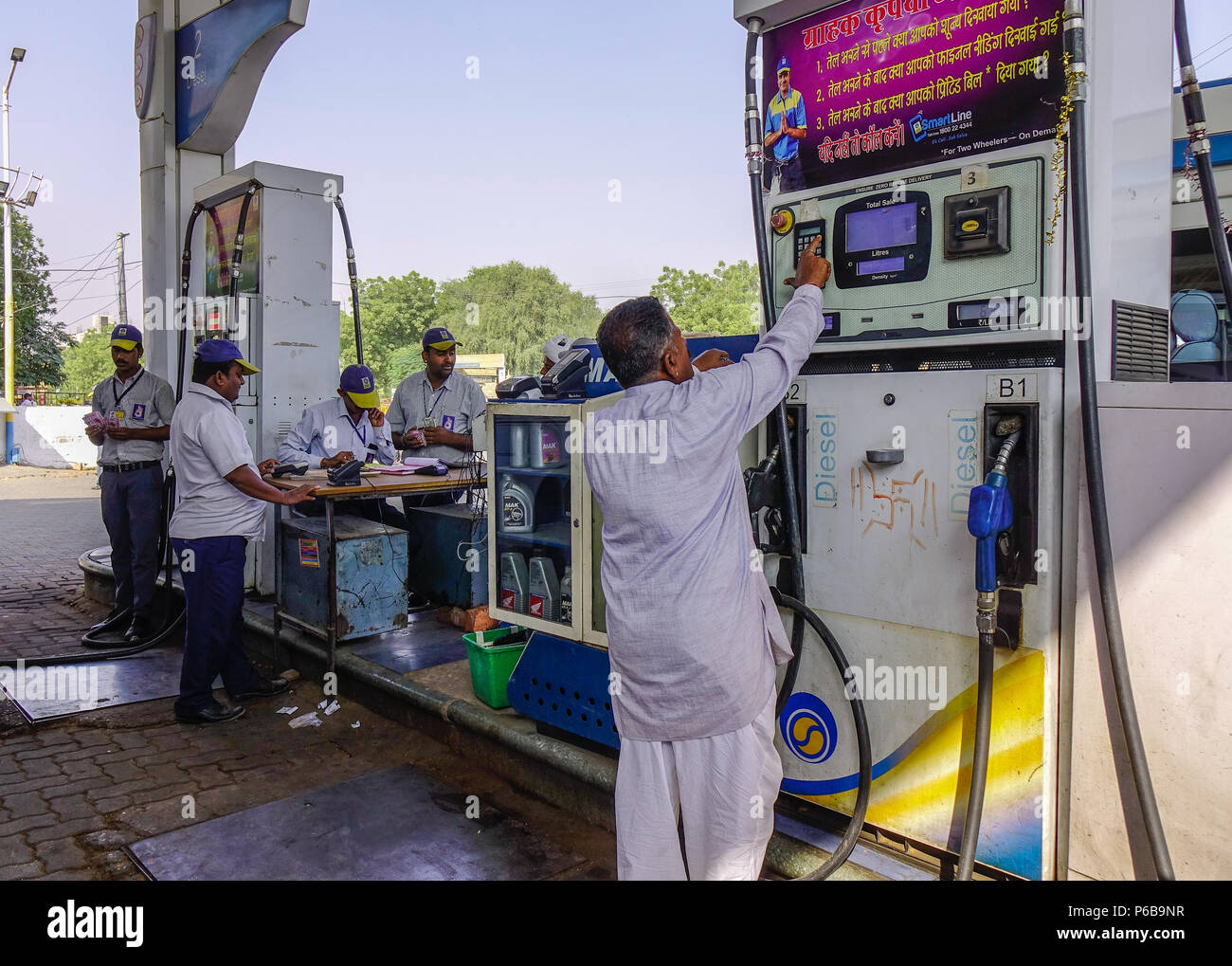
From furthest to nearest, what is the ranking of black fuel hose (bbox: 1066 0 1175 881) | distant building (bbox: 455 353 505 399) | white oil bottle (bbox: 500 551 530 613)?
distant building (bbox: 455 353 505 399), white oil bottle (bbox: 500 551 530 613), black fuel hose (bbox: 1066 0 1175 881)

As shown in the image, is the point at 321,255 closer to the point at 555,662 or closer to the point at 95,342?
the point at 555,662

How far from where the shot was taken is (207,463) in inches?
205

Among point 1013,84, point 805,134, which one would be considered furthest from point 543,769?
point 1013,84

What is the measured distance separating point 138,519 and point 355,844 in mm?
4152

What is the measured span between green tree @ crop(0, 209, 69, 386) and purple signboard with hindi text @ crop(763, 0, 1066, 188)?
133 ft

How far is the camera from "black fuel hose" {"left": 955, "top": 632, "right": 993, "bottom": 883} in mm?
2713

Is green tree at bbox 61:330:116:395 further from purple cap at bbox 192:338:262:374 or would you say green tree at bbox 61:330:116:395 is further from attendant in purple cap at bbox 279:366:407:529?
purple cap at bbox 192:338:262:374

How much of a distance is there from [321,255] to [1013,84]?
5.74 metres

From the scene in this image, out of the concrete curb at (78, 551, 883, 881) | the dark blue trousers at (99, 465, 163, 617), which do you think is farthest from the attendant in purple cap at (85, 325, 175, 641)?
the concrete curb at (78, 551, 883, 881)

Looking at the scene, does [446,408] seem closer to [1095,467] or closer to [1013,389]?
[1013,389]

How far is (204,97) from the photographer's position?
7.43m

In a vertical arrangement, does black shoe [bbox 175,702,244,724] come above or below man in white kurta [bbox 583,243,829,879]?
below
